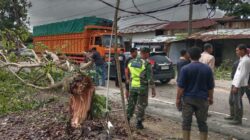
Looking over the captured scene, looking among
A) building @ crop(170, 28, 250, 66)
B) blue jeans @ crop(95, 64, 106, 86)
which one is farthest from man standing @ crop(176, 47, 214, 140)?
building @ crop(170, 28, 250, 66)

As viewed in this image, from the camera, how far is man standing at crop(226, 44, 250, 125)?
26.1ft

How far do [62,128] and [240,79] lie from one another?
3999mm

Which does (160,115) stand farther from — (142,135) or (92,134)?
(92,134)

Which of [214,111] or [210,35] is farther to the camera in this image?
[210,35]

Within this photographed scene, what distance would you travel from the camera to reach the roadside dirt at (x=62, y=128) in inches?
249

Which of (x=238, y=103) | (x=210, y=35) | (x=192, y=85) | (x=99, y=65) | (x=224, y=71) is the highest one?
(x=210, y=35)

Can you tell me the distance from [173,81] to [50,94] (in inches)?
360

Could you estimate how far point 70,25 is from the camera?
77.3 ft

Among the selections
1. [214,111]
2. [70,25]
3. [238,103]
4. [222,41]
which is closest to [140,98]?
[238,103]

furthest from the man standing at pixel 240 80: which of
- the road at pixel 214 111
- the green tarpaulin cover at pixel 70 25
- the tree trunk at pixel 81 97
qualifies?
the green tarpaulin cover at pixel 70 25

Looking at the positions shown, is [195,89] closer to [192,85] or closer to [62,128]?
[192,85]

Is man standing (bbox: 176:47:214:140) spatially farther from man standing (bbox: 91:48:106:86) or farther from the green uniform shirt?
man standing (bbox: 91:48:106:86)

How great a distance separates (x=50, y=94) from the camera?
408 inches

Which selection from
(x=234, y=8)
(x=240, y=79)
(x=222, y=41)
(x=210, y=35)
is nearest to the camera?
(x=240, y=79)
